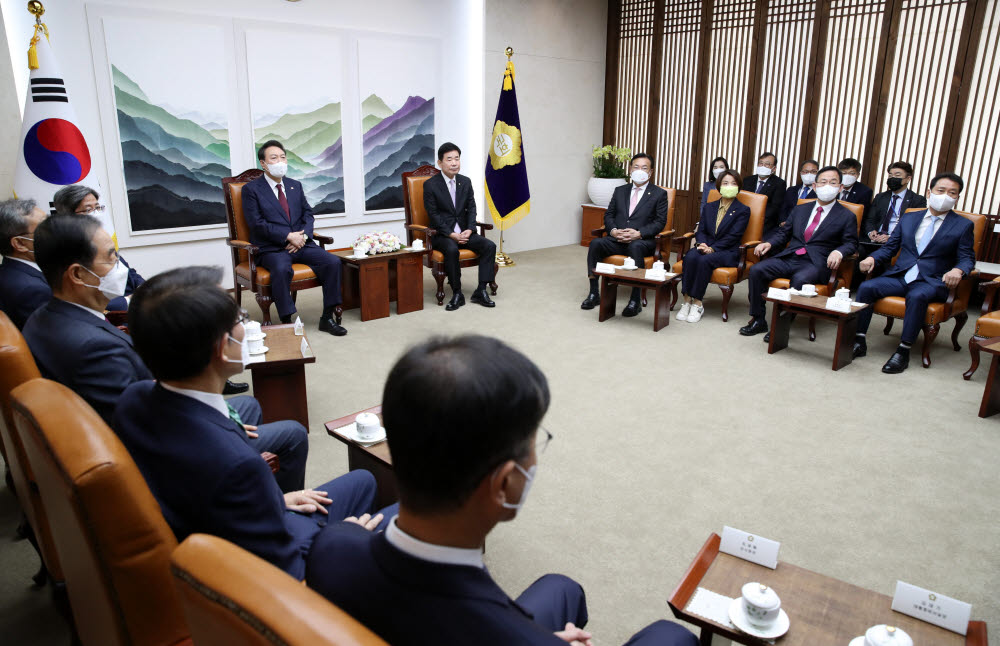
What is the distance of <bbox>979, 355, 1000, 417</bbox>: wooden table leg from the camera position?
370 cm

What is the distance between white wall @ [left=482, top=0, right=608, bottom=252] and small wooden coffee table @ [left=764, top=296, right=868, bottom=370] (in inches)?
171

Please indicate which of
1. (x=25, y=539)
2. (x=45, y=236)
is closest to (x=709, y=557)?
(x=45, y=236)

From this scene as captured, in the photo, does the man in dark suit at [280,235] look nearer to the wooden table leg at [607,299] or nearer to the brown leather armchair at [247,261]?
the brown leather armchair at [247,261]

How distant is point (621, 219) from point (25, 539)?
516 cm

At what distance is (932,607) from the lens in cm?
155

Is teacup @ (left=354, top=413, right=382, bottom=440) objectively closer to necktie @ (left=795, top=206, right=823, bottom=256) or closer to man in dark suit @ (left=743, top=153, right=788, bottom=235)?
necktie @ (left=795, top=206, right=823, bottom=256)

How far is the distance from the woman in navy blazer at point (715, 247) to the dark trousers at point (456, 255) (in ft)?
5.90

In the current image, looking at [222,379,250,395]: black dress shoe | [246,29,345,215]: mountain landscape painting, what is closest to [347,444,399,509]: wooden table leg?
[222,379,250,395]: black dress shoe

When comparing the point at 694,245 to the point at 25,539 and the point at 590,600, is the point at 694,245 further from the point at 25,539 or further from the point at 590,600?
the point at 25,539

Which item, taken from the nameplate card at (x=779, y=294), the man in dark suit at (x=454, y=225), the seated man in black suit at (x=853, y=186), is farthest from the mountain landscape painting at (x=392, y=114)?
the seated man in black suit at (x=853, y=186)

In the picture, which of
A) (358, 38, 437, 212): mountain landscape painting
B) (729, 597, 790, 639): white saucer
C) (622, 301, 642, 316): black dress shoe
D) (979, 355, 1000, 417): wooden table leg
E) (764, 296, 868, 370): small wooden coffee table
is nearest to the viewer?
(729, 597, 790, 639): white saucer

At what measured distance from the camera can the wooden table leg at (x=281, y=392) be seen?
3.30 meters

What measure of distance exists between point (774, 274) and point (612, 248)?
1486mm

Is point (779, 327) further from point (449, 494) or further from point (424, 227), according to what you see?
point (449, 494)
